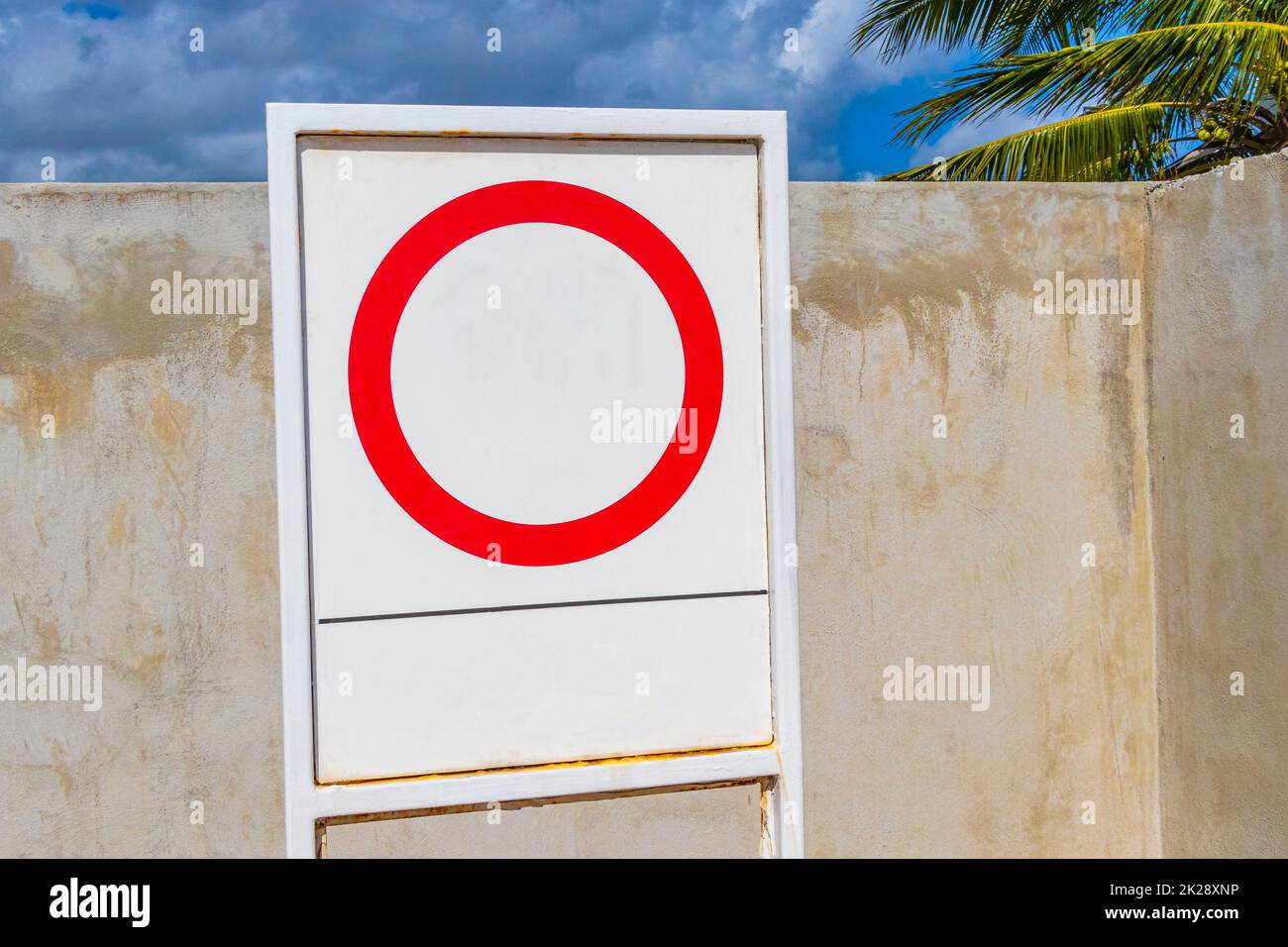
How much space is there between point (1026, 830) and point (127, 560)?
2986 mm

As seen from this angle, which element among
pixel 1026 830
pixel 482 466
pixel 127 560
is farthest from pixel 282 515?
pixel 1026 830

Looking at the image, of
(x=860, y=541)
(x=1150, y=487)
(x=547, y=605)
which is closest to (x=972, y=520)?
(x=860, y=541)

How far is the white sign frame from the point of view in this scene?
146 centimetres

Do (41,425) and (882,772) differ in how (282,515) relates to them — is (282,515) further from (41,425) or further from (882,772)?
(882,772)

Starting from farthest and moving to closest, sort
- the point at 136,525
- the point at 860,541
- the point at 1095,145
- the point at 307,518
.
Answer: the point at 1095,145 < the point at 860,541 < the point at 136,525 < the point at 307,518

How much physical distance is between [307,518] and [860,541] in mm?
2445

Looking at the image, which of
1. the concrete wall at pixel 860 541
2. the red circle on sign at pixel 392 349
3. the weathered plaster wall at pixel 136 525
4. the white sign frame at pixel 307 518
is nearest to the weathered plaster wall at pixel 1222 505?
the concrete wall at pixel 860 541

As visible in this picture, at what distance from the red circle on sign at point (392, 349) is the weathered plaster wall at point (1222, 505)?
7.78 ft

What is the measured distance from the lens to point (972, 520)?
3666 millimetres

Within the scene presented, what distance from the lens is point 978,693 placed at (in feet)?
12.0

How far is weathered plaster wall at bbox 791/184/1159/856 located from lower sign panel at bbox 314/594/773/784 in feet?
6.60

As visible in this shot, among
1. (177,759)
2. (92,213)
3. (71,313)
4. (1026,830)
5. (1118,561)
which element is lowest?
(1026,830)

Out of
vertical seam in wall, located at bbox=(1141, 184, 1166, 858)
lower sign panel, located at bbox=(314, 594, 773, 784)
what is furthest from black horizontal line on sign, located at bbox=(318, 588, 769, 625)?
vertical seam in wall, located at bbox=(1141, 184, 1166, 858)

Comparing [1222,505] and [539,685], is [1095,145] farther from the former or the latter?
[539,685]
